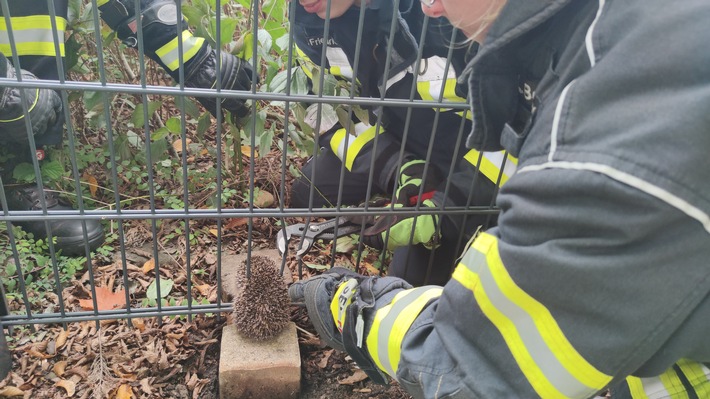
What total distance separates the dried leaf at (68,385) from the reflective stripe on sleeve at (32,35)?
1317 mm

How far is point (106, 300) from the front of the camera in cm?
227

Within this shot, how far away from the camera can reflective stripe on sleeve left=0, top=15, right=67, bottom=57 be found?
218 centimetres

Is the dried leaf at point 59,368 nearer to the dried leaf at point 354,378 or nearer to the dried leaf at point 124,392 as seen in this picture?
the dried leaf at point 124,392

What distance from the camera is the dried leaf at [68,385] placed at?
1.93 meters

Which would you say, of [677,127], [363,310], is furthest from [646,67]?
[363,310]

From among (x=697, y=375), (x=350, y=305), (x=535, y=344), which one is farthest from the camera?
(x=350, y=305)

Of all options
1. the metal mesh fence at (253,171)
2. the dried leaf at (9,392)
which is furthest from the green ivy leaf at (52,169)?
the dried leaf at (9,392)

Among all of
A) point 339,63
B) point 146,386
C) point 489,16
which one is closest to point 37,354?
point 146,386

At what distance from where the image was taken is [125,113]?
326 centimetres

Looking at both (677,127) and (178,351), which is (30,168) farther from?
(677,127)

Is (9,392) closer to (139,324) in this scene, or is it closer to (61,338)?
(61,338)

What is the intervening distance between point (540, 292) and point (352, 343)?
2.81ft

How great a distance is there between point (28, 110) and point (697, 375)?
210 centimetres

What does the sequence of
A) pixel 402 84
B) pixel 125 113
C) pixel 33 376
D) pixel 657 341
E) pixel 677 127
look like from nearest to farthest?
1. pixel 677 127
2. pixel 657 341
3. pixel 33 376
4. pixel 402 84
5. pixel 125 113
